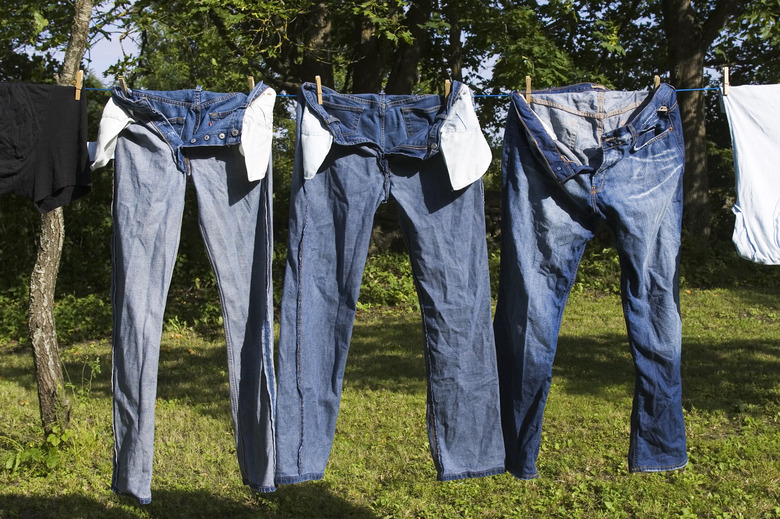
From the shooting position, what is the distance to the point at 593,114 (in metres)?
3.30

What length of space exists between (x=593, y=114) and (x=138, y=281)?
2.09 meters

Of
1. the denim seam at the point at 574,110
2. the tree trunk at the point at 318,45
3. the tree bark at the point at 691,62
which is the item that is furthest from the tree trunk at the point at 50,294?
the tree bark at the point at 691,62

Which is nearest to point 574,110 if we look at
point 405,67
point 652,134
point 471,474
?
point 652,134

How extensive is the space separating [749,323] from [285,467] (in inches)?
269

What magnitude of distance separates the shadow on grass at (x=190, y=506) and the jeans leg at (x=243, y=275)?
3.92 feet

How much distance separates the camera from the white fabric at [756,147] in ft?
10.8

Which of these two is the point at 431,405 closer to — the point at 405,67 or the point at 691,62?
the point at 405,67

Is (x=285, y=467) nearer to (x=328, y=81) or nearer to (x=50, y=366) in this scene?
(x=50, y=366)

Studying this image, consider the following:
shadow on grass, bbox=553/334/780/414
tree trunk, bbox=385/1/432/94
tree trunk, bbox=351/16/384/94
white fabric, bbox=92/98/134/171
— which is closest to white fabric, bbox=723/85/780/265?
white fabric, bbox=92/98/134/171

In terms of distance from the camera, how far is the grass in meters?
4.38

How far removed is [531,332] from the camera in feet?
10.7

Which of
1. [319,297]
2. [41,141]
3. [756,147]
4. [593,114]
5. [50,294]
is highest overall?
[593,114]

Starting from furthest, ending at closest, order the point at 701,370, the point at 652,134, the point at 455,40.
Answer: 1. the point at 455,40
2. the point at 701,370
3. the point at 652,134

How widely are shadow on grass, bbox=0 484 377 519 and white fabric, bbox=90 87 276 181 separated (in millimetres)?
2202
